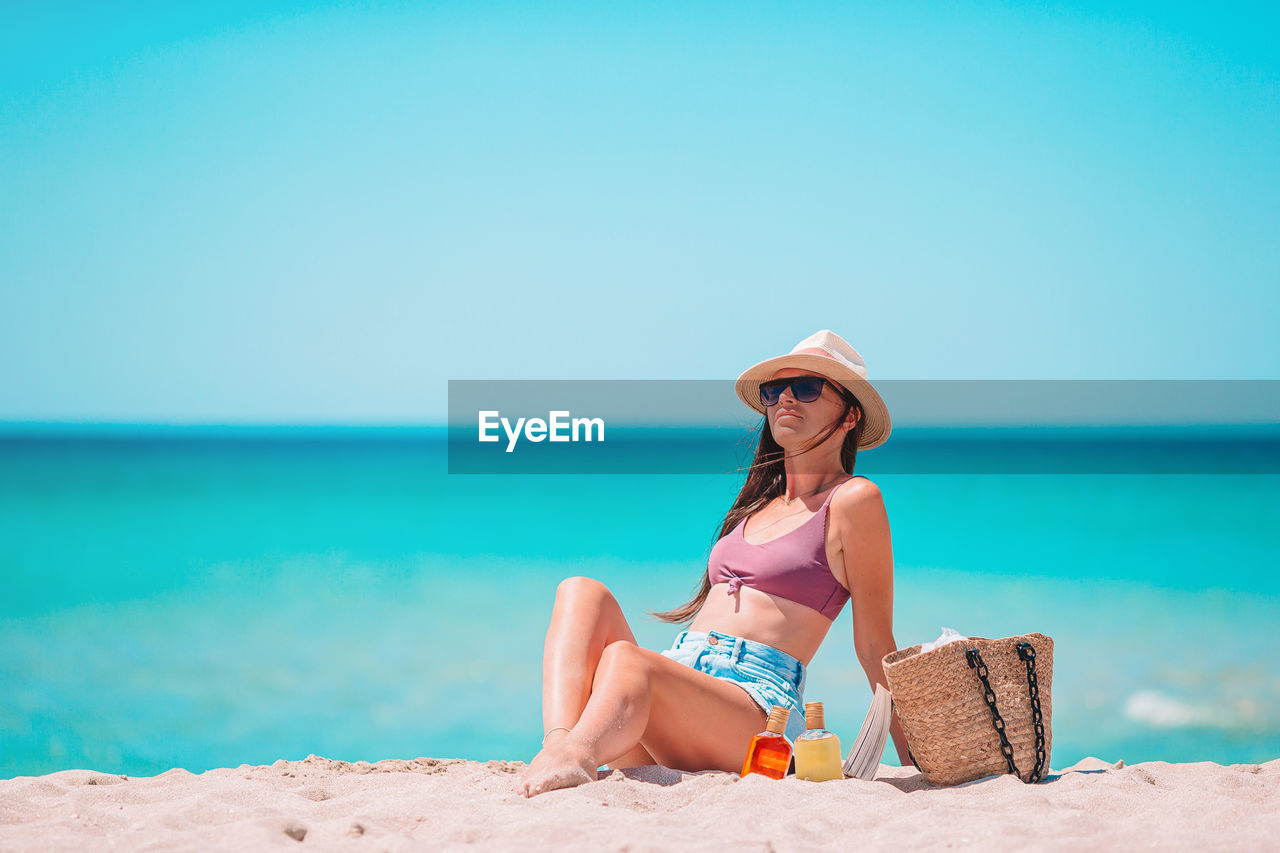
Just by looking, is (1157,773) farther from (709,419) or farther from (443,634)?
(709,419)

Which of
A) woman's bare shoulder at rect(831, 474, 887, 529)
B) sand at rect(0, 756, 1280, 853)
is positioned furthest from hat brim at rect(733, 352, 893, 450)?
sand at rect(0, 756, 1280, 853)

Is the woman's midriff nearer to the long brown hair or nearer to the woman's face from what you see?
the long brown hair

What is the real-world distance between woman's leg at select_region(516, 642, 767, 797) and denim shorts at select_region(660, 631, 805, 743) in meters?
0.06

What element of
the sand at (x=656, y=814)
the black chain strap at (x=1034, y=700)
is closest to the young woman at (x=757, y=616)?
the sand at (x=656, y=814)

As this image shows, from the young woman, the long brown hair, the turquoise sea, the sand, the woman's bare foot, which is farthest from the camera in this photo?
the turquoise sea

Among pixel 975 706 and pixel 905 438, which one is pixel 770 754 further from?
pixel 905 438

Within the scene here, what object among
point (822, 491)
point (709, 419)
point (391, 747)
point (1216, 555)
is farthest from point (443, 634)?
point (709, 419)

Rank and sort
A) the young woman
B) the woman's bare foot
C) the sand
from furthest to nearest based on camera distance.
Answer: the young woman, the woman's bare foot, the sand

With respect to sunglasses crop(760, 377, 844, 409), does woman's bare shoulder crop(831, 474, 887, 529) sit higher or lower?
lower

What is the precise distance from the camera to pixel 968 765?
3.03 meters

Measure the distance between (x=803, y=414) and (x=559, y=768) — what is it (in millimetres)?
1611

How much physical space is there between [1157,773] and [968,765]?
0.84 metres

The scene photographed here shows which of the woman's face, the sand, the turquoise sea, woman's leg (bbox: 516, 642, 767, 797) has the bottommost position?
the turquoise sea

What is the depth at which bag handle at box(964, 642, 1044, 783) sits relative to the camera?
2.96 m
